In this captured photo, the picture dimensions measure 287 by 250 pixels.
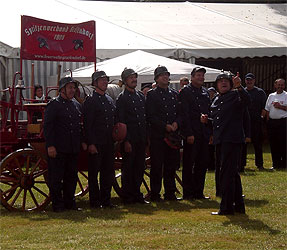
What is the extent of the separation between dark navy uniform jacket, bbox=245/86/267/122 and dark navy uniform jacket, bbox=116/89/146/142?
5.30 meters

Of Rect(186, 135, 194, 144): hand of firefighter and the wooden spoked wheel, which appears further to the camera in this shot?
Rect(186, 135, 194, 144): hand of firefighter

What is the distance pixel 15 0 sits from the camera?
21312 mm

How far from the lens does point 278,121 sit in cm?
1555

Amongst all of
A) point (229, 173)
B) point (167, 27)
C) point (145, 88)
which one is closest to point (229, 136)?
point (229, 173)

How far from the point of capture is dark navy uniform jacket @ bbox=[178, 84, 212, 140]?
10.9 metres

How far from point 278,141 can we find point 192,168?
16.1 feet

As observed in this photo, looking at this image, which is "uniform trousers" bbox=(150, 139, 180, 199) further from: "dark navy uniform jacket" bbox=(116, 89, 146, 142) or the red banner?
the red banner

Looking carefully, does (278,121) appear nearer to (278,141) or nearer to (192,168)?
(278,141)

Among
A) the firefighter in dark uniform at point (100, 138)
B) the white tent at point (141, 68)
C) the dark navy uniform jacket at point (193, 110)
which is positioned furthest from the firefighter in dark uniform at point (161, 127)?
the white tent at point (141, 68)

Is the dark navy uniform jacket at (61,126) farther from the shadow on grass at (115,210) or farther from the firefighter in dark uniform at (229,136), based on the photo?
the firefighter in dark uniform at (229,136)

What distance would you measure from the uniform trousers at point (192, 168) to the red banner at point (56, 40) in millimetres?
2362

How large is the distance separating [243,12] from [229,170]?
1713cm

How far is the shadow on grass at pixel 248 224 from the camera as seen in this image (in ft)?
27.2

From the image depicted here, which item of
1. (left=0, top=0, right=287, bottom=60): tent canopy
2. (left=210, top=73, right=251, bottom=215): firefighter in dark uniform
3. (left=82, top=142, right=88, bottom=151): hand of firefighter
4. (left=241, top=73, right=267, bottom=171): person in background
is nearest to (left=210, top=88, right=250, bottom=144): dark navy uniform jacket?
(left=210, top=73, right=251, bottom=215): firefighter in dark uniform
